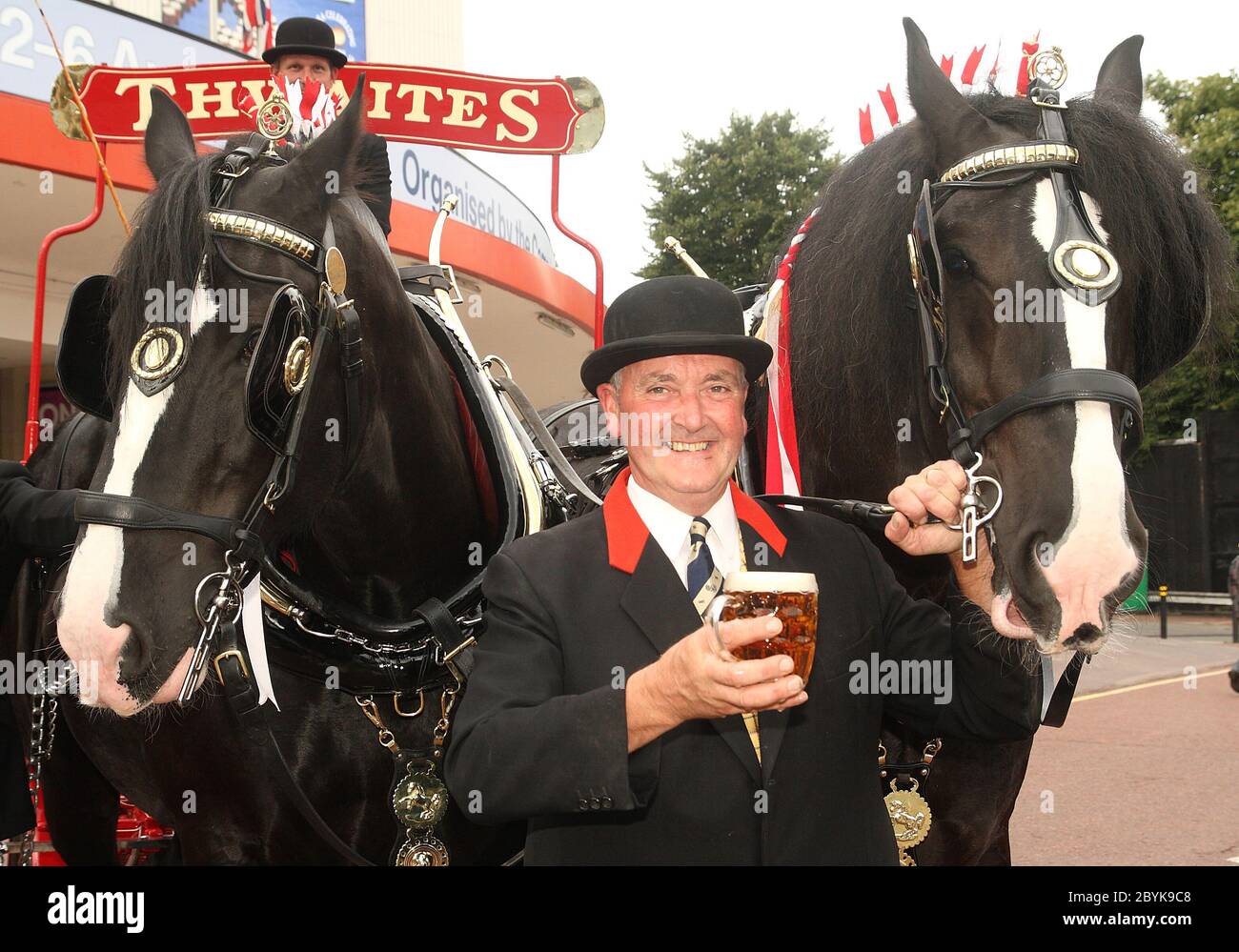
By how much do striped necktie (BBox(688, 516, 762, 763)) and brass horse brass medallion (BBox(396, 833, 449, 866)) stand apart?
1.03 meters

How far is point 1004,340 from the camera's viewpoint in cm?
194

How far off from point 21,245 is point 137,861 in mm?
6660

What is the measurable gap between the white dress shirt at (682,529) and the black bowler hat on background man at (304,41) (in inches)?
97.6

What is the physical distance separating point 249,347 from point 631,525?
79cm

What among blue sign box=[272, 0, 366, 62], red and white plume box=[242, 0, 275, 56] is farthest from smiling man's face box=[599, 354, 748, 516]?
blue sign box=[272, 0, 366, 62]

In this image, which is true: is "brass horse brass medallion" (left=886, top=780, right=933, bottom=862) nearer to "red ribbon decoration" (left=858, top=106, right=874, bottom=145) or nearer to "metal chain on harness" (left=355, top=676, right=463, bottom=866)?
"metal chain on harness" (left=355, top=676, right=463, bottom=866)

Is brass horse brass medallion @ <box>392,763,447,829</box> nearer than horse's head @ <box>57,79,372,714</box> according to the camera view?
No

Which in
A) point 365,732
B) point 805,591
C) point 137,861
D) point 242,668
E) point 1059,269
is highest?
point 1059,269

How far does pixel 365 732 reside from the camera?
2561 millimetres

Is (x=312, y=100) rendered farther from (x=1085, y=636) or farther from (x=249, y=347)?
(x=1085, y=636)

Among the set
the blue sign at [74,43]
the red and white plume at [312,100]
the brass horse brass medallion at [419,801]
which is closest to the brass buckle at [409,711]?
the brass horse brass medallion at [419,801]

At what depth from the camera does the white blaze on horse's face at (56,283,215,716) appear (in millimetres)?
1856
